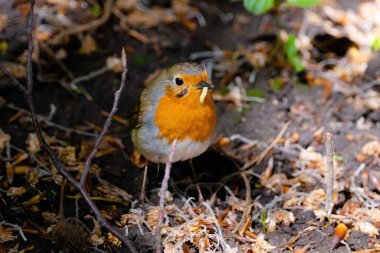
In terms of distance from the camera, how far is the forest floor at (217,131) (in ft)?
9.41

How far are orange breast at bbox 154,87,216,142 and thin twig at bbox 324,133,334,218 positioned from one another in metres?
0.72

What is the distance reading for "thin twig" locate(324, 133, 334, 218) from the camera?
275 cm

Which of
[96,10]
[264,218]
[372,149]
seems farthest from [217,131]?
[96,10]

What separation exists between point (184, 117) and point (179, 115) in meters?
0.03

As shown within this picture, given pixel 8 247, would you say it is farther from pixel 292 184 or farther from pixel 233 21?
pixel 233 21

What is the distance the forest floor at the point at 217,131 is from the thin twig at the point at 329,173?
0.26 feet

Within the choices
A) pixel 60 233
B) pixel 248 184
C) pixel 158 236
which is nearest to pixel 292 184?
pixel 248 184

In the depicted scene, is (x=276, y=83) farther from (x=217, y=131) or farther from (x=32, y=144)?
(x=32, y=144)

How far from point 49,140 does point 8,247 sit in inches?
39.7

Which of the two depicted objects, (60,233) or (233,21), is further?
(233,21)

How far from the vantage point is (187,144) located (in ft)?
9.92

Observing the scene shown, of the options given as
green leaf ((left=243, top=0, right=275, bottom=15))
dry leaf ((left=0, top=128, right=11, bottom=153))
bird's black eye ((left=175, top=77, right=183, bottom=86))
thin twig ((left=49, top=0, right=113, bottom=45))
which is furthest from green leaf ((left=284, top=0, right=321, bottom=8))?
dry leaf ((left=0, top=128, right=11, bottom=153))

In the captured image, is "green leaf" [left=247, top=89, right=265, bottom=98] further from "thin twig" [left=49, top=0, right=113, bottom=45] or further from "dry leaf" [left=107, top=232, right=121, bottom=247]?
"dry leaf" [left=107, top=232, right=121, bottom=247]

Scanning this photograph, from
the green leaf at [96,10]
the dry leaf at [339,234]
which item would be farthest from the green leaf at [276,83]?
the green leaf at [96,10]
